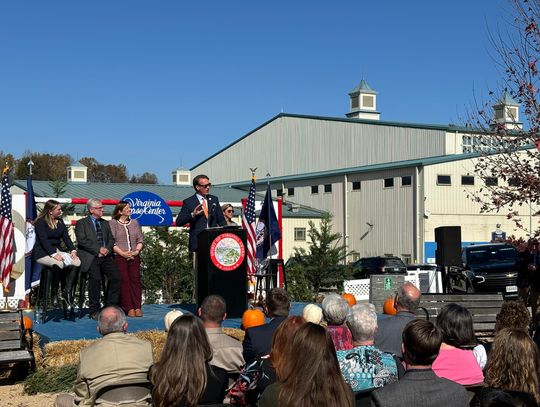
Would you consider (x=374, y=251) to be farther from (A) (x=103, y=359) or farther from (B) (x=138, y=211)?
(A) (x=103, y=359)

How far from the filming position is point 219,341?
23.2 feet

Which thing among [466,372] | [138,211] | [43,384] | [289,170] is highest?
[289,170]

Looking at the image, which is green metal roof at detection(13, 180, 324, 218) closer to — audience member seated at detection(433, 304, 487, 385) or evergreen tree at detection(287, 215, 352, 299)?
evergreen tree at detection(287, 215, 352, 299)

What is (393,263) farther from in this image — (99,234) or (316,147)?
(99,234)

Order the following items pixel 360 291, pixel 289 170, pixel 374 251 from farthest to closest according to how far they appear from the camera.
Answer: pixel 289 170 < pixel 374 251 < pixel 360 291

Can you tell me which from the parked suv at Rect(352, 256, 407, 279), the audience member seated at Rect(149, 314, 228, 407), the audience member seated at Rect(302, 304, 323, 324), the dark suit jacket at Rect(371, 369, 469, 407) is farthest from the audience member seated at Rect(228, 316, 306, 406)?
the parked suv at Rect(352, 256, 407, 279)

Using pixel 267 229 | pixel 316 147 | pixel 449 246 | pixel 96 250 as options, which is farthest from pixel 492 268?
pixel 316 147

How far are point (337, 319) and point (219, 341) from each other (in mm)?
1078

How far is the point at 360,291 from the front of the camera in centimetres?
2164

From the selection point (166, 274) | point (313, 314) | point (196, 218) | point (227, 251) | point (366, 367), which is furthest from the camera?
point (166, 274)

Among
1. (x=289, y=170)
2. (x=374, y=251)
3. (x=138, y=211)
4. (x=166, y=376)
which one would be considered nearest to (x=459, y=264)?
(x=138, y=211)

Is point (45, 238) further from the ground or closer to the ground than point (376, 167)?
closer to the ground

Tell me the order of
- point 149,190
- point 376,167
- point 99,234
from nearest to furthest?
1. point 99,234
2. point 376,167
3. point 149,190

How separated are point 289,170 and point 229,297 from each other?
45292 millimetres
